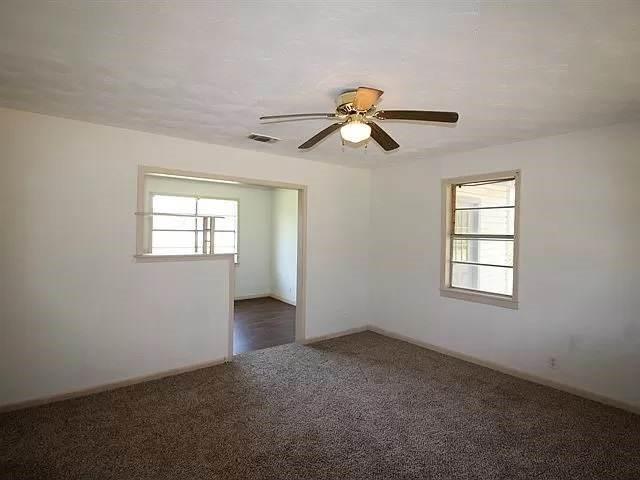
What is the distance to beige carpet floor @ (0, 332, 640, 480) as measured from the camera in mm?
2258

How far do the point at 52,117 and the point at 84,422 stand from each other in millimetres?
2504

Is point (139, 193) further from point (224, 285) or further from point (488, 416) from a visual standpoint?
point (488, 416)

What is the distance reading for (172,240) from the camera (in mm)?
6938

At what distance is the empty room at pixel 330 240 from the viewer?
1856 millimetres

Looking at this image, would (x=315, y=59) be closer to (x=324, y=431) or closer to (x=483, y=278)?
(x=324, y=431)

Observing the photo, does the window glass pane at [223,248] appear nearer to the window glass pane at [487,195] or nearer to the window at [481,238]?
the window at [481,238]

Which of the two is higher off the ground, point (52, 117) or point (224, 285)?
point (52, 117)

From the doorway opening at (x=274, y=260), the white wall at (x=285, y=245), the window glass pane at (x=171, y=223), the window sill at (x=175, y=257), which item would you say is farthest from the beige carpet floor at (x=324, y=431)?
the window glass pane at (x=171, y=223)

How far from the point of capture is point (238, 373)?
3.76 metres

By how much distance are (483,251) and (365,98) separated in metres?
2.81

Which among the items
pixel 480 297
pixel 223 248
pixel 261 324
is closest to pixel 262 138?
pixel 480 297

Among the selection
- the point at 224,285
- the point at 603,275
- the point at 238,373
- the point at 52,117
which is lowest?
the point at 238,373

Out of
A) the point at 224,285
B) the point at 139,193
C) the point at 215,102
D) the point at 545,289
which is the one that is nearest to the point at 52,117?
the point at 139,193

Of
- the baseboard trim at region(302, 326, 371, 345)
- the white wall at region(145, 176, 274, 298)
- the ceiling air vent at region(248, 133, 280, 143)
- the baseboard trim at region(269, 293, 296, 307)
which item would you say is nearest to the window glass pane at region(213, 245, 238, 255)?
the white wall at region(145, 176, 274, 298)
